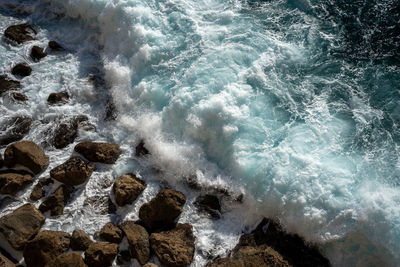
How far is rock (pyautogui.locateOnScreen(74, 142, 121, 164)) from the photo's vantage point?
24.2 ft

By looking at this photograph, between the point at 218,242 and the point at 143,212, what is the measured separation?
1520 mm

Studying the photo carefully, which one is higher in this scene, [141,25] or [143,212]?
[141,25]

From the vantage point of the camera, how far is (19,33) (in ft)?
31.9

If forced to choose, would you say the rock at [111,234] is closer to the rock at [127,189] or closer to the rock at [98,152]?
the rock at [127,189]

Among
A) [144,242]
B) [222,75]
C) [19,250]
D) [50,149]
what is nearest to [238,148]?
[222,75]

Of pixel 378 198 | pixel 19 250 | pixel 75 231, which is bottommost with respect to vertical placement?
pixel 19 250

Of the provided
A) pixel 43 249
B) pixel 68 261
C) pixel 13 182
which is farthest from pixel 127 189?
pixel 13 182

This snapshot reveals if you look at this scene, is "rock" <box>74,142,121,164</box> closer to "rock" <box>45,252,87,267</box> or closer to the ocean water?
the ocean water

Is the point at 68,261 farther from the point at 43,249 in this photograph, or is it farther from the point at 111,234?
the point at 111,234

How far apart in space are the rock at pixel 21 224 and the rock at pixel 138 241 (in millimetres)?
1599

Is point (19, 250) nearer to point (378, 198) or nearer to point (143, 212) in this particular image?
point (143, 212)

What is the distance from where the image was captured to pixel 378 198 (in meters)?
6.65

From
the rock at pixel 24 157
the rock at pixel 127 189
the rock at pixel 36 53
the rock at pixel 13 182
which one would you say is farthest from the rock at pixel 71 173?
the rock at pixel 36 53

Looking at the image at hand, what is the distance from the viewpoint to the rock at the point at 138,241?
6172 mm
